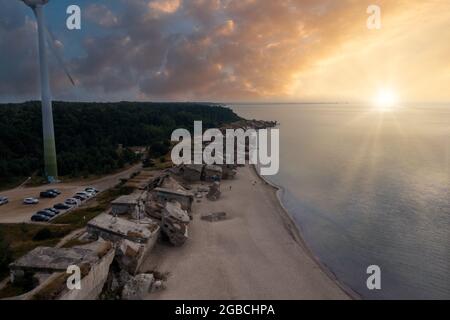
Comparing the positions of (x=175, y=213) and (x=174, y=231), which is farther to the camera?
(x=175, y=213)

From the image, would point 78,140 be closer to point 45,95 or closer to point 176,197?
point 45,95

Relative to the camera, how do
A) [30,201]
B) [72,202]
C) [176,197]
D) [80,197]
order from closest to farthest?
[176,197], [72,202], [30,201], [80,197]

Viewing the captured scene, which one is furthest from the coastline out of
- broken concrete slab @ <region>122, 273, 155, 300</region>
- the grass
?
the grass

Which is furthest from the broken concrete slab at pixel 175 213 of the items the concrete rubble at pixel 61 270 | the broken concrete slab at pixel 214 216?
the concrete rubble at pixel 61 270

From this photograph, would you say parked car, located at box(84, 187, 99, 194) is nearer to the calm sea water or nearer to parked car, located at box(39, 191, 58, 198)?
parked car, located at box(39, 191, 58, 198)

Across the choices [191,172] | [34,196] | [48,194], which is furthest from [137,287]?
[191,172]

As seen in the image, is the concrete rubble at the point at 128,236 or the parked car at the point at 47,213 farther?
the parked car at the point at 47,213

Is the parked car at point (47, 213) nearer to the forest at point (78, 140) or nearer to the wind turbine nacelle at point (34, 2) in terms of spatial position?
the forest at point (78, 140)

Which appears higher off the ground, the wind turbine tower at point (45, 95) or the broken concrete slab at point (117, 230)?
the wind turbine tower at point (45, 95)
